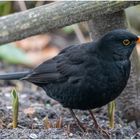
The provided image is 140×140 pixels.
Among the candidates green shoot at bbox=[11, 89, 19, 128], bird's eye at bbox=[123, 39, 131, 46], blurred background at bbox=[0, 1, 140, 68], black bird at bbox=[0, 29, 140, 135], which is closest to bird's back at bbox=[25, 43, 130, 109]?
black bird at bbox=[0, 29, 140, 135]

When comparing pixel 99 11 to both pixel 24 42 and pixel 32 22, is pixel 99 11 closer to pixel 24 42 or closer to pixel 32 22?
pixel 32 22

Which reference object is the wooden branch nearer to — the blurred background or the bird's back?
the bird's back

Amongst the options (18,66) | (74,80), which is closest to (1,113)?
(74,80)

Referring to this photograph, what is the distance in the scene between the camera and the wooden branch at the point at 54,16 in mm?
5250

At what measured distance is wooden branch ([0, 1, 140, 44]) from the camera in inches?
207

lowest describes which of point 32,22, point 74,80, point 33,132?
point 33,132

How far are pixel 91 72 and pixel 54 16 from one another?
64 centimetres

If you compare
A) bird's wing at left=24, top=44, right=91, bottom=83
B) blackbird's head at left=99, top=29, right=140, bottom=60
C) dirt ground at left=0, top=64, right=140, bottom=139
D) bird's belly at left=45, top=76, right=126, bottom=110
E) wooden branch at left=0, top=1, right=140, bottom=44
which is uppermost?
wooden branch at left=0, top=1, right=140, bottom=44

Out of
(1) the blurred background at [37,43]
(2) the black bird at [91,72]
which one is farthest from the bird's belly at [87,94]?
(1) the blurred background at [37,43]

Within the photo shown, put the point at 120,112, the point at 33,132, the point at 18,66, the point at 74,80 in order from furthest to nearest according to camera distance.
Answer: the point at 18,66
the point at 120,112
the point at 74,80
the point at 33,132

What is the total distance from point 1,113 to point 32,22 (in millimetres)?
958

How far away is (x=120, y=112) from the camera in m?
5.99

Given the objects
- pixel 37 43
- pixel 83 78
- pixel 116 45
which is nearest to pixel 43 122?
pixel 83 78

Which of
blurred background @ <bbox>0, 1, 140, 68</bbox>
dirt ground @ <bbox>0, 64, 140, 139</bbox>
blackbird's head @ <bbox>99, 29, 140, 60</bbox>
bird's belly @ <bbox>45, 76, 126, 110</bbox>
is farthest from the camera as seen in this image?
blurred background @ <bbox>0, 1, 140, 68</bbox>
